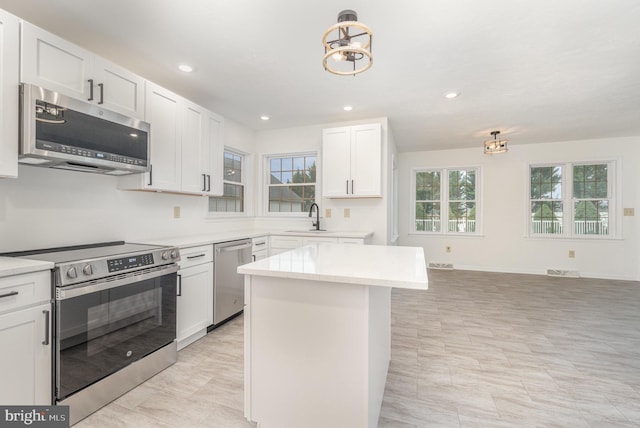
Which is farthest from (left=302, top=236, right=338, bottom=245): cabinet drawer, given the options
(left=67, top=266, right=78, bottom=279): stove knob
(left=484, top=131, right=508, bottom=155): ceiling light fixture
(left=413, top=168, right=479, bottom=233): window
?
(left=413, top=168, right=479, bottom=233): window

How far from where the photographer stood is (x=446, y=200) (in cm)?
640

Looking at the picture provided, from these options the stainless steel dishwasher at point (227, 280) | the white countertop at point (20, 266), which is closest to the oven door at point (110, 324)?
the white countertop at point (20, 266)

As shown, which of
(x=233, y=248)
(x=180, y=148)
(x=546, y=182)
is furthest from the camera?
(x=546, y=182)

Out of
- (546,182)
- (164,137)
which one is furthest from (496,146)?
(164,137)

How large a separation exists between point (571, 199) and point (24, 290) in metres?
7.61

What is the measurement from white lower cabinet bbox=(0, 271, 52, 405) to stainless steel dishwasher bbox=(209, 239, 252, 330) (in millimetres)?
1444

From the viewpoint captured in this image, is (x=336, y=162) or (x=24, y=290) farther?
(x=336, y=162)

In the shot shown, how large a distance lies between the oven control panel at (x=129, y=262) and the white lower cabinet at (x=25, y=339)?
323 mm

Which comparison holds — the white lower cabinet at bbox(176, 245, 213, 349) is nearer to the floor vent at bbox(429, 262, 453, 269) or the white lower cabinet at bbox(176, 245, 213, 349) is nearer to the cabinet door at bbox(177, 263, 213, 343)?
the cabinet door at bbox(177, 263, 213, 343)

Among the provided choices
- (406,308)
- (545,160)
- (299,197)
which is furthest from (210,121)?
(545,160)

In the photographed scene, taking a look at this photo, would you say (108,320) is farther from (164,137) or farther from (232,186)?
(232,186)

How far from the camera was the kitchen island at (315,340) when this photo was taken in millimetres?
1417

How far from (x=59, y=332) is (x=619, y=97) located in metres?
5.62

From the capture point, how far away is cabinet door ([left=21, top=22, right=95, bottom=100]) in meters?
1.73
